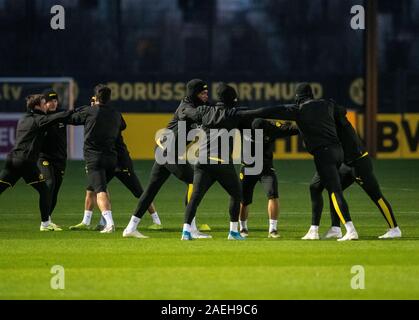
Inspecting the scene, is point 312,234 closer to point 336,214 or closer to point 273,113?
point 336,214

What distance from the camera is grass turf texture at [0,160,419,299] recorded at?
12.9m

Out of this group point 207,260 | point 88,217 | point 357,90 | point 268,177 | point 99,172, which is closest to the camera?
point 207,260

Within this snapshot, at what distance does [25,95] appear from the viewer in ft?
125

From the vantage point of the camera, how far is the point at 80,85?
126ft

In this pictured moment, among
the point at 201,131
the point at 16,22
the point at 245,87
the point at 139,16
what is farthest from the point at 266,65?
the point at 201,131

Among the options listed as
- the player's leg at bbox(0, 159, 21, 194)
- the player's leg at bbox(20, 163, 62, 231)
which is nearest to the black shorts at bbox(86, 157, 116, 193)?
the player's leg at bbox(20, 163, 62, 231)

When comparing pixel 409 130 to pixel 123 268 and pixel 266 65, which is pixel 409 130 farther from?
pixel 123 268

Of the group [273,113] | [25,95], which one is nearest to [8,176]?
[273,113]

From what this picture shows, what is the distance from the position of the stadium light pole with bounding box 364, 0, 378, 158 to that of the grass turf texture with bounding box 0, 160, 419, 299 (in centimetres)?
1569

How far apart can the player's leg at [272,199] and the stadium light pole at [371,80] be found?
67.0 ft

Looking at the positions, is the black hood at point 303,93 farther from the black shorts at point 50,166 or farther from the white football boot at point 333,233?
the black shorts at point 50,166

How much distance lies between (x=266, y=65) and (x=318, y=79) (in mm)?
1775

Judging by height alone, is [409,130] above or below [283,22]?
below

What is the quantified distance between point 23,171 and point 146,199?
6.97ft
